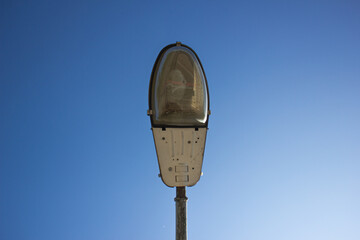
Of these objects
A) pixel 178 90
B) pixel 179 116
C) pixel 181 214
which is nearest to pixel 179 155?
pixel 179 116

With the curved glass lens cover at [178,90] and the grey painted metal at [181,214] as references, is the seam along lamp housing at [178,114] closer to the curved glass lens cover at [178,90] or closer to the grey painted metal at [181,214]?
the curved glass lens cover at [178,90]

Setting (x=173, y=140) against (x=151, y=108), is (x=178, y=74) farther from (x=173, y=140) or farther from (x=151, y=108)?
(x=173, y=140)

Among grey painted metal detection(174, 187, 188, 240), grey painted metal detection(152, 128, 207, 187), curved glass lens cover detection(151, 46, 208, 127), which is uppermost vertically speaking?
curved glass lens cover detection(151, 46, 208, 127)

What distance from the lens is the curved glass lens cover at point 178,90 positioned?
3.32 metres

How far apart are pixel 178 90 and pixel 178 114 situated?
33cm

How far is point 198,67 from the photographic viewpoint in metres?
3.55

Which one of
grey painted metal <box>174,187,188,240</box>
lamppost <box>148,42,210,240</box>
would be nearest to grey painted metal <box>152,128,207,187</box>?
lamppost <box>148,42,210,240</box>

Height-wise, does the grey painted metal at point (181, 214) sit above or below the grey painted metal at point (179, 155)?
below

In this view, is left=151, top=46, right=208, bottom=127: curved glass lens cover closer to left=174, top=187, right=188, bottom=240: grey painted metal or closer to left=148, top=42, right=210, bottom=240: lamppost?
left=148, top=42, right=210, bottom=240: lamppost

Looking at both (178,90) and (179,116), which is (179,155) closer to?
(179,116)

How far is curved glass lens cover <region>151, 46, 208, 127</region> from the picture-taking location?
3316 millimetres

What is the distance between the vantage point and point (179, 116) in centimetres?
335

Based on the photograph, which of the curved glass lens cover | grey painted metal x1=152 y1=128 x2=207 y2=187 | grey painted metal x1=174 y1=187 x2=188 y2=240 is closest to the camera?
grey painted metal x1=174 y1=187 x2=188 y2=240

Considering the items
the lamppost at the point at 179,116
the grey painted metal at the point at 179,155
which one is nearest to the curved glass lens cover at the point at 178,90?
the lamppost at the point at 179,116
